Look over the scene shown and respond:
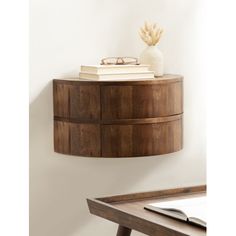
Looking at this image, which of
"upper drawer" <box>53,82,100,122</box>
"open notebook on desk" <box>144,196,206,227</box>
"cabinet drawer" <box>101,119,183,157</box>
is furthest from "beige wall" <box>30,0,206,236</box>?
"open notebook on desk" <box>144,196,206,227</box>

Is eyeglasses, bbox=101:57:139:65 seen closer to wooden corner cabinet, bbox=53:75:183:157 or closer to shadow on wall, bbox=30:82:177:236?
wooden corner cabinet, bbox=53:75:183:157

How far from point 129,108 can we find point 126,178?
1.93 feet

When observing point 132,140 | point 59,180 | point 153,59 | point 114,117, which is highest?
point 153,59

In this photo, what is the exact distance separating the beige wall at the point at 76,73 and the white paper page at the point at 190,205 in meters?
1.11

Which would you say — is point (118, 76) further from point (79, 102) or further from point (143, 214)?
point (143, 214)

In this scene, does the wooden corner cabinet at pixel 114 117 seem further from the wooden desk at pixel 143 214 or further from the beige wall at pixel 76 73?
the wooden desk at pixel 143 214

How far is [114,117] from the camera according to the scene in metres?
3.09

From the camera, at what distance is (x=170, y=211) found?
2217mm

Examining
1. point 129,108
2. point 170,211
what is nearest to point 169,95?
point 129,108

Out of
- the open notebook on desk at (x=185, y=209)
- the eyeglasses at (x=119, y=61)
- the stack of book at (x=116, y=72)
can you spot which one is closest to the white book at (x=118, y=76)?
the stack of book at (x=116, y=72)

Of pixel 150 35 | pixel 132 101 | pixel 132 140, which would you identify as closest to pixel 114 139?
pixel 132 140

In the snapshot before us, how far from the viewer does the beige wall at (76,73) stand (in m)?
3.29

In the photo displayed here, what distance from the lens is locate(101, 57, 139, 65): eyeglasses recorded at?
3.27 metres

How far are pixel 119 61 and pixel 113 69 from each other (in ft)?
0.77
